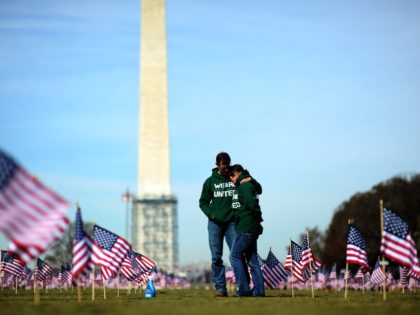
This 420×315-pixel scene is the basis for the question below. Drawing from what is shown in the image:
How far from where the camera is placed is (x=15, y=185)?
12.8m

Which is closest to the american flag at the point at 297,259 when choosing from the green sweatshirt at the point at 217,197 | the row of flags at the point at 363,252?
the row of flags at the point at 363,252

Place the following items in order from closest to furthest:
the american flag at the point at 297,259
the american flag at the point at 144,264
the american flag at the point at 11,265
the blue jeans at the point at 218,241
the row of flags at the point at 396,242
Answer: the row of flags at the point at 396,242
the blue jeans at the point at 218,241
the american flag at the point at 297,259
the american flag at the point at 144,264
the american flag at the point at 11,265

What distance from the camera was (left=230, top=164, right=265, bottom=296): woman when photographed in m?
16.1

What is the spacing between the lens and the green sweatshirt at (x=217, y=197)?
54.9ft

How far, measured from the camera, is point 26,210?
42.1ft

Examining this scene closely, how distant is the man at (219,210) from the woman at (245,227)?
0.89 feet

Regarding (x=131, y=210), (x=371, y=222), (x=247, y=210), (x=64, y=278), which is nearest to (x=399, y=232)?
(x=247, y=210)

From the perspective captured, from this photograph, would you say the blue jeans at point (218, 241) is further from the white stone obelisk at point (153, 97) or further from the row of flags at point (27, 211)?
the white stone obelisk at point (153, 97)

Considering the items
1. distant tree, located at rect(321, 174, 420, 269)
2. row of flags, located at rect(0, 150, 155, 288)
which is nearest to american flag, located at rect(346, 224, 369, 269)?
row of flags, located at rect(0, 150, 155, 288)

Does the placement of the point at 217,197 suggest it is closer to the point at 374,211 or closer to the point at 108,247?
the point at 108,247

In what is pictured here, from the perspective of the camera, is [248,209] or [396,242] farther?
[248,209]

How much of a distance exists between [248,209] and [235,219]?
0.48m

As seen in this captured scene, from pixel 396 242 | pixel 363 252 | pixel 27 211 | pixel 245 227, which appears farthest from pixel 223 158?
pixel 27 211

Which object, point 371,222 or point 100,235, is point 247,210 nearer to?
point 100,235
